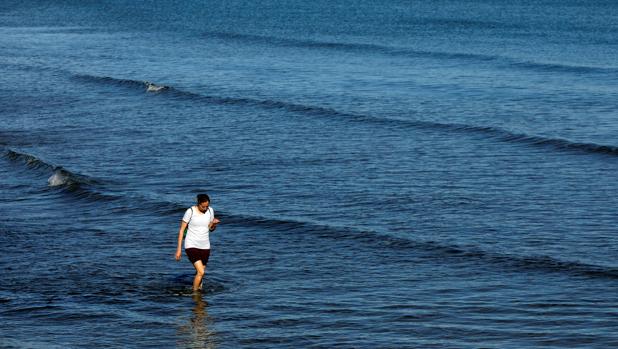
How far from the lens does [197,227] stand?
18547 millimetres

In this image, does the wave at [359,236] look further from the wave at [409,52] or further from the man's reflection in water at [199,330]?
the wave at [409,52]

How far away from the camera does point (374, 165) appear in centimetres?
3138

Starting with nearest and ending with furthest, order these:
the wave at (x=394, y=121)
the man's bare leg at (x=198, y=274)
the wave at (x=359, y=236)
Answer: the man's bare leg at (x=198, y=274), the wave at (x=359, y=236), the wave at (x=394, y=121)

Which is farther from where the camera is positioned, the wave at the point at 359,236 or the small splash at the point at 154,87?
the small splash at the point at 154,87

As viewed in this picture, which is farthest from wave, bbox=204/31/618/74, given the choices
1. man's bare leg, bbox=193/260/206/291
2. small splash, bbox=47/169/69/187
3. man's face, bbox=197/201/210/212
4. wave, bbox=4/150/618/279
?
man's face, bbox=197/201/210/212

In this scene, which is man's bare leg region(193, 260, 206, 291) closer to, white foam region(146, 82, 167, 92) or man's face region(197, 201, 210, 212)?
man's face region(197, 201, 210, 212)

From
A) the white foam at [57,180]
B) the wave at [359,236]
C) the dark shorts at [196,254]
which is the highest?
the white foam at [57,180]

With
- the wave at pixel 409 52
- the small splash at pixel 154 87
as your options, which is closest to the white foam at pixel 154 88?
the small splash at pixel 154 87

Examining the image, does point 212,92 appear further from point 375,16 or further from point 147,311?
point 375,16

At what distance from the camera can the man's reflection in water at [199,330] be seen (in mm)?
17016

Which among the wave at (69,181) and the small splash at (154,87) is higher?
the small splash at (154,87)

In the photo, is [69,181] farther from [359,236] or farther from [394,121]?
[394,121]

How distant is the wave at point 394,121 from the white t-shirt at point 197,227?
18149 millimetres

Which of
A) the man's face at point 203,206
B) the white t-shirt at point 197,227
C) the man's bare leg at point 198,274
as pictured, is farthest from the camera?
the man's bare leg at point 198,274
